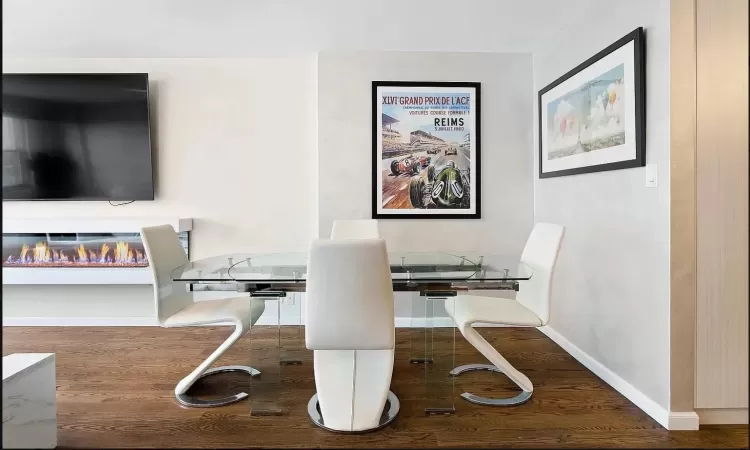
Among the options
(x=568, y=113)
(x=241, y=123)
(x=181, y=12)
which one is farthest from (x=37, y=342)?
(x=568, y=113)

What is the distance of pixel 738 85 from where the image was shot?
75.9 inches

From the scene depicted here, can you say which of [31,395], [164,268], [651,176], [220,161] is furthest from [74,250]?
[651,176]

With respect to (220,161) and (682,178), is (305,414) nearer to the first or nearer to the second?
(682,178)

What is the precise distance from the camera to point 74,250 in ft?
11.7

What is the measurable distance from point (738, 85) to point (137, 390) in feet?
11.0

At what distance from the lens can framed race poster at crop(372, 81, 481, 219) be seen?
3561 mm

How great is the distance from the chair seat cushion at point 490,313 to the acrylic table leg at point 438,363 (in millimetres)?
98

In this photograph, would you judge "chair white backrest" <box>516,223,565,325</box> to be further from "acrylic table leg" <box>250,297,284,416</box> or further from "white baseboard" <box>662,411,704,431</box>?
"acrylic table leg" <box>250,297,284,416</box>

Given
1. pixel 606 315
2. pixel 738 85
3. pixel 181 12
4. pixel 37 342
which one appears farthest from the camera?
pixel 37 342

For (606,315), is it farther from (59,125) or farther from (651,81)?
(59,125)

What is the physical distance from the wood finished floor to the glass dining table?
86 mm

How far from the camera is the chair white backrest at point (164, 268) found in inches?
90.2

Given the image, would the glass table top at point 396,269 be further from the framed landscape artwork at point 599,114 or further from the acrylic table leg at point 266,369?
the framed landscape artwork at point 599,114

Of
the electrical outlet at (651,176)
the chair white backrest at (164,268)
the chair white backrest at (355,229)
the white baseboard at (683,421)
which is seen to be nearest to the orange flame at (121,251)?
the chair white backrest at (164,268)
